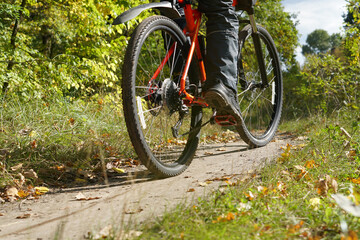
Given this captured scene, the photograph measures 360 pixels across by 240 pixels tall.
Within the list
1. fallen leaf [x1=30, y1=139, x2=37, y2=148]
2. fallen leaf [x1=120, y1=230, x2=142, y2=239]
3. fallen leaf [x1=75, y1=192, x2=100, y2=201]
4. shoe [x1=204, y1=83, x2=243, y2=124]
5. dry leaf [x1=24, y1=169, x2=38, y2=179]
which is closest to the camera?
fallen leaf [x1=120, y1=230, x2=142, y2=239]

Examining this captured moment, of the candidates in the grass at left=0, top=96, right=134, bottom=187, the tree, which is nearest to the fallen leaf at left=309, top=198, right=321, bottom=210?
the grass at left=0, top=96, right=134, bottom=187

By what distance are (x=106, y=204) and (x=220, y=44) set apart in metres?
1.35

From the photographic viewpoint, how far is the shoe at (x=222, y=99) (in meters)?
2.48

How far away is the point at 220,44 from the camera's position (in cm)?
256

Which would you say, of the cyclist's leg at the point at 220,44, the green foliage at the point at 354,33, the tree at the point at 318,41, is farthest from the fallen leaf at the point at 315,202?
the tree at the point at 318,41

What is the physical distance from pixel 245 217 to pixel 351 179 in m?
1.01

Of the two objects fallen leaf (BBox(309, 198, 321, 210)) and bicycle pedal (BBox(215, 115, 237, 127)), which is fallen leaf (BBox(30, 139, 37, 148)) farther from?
fallen leaf (BBox(309, 198, 321, 210))

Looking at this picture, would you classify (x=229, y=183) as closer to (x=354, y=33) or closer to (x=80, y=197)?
(x=80, y=197)

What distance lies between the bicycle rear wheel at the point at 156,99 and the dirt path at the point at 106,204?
16 centimetres

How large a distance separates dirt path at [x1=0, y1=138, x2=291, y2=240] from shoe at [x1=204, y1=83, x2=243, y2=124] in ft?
1.42

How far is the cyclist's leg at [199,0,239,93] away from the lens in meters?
2.55

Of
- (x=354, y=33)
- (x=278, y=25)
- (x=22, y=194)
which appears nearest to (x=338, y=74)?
(x=354, y=33)

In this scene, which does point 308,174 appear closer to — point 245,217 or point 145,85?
point 245,217

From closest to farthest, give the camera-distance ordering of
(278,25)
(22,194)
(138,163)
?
(22,194), (138,163), (278,25)
